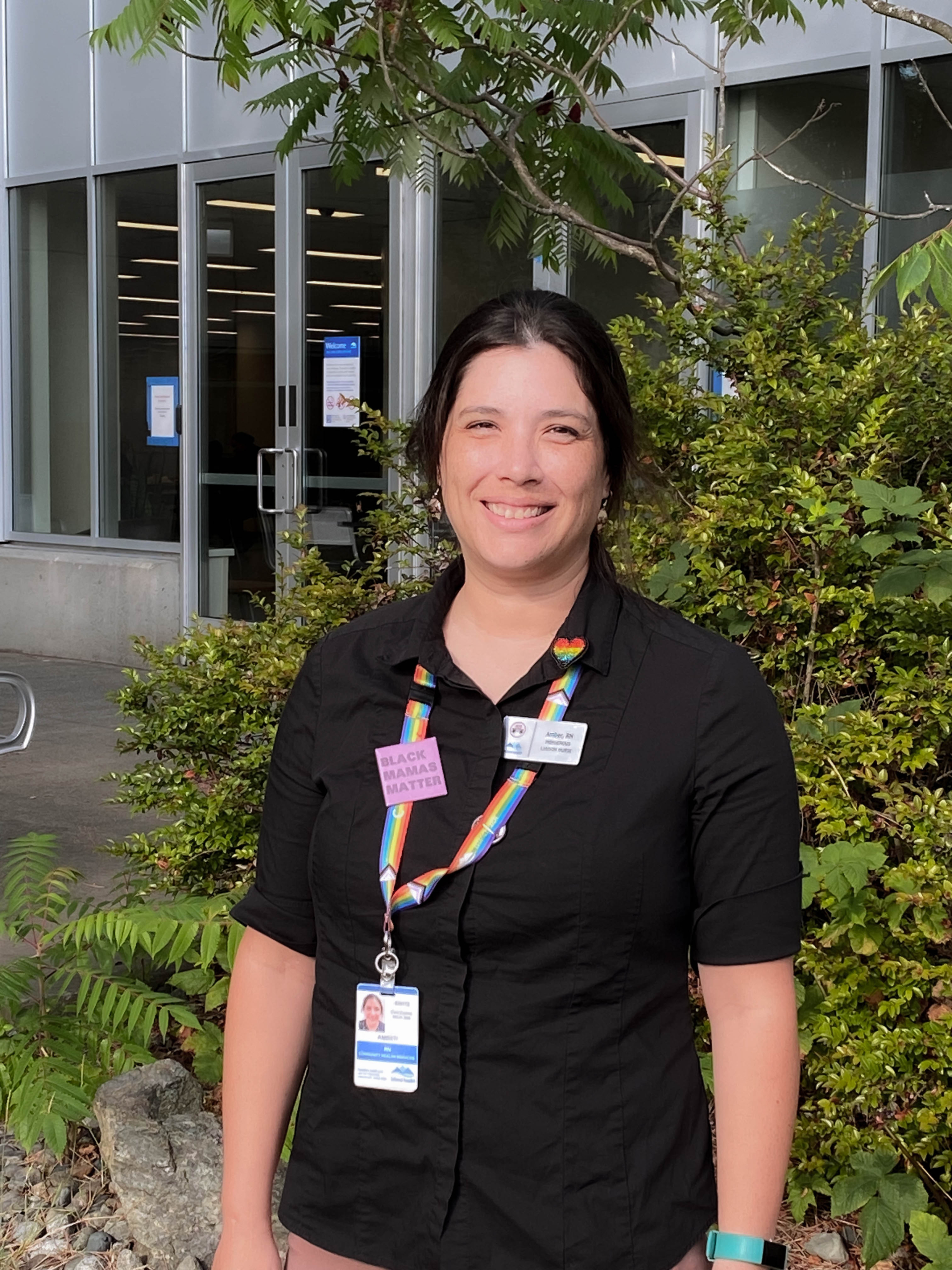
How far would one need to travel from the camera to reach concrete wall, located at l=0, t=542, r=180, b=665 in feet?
39.4

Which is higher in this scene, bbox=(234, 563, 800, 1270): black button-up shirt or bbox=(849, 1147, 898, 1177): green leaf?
bbox=(234, 563, 800, 1270): black button-up shirt

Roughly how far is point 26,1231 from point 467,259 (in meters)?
7.59

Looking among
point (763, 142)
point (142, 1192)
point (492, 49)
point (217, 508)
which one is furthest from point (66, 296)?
point (142, 1192)

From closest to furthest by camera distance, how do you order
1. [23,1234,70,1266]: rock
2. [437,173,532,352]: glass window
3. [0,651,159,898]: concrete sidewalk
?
1. [23,1234,70,1266]: rock
2. [0,651,159,898]: concrete sidewalk
3. [437,173,532,352]: glass window

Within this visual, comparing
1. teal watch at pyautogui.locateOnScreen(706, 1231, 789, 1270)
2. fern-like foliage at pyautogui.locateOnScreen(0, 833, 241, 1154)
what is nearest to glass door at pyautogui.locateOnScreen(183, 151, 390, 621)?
fern-like foliage at pyautogui.locateOnScreen(0, 833, 241, 1154)

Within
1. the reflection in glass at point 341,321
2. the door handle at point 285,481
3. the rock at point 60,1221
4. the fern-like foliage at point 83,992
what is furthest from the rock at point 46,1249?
the door handle at point 285,481

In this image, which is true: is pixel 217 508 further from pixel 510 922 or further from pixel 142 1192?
pixel 510 922

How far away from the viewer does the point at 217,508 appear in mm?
11766

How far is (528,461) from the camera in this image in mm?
1873

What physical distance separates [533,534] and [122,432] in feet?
36.8

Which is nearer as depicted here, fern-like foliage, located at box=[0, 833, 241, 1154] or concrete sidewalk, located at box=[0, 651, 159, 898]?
fern-like foliage, located at box=[0, 833, 241, 1154]

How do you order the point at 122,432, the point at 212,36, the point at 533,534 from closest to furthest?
the point at 533,534 < the point at 212,36 < the point at 122,432

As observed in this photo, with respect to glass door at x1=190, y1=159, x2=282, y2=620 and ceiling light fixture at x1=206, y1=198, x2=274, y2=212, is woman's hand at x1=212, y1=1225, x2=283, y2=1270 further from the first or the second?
ceiling light fixture at x1=206, y1=198, x2=274, y2=212

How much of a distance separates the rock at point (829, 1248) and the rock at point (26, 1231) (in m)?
1.70
